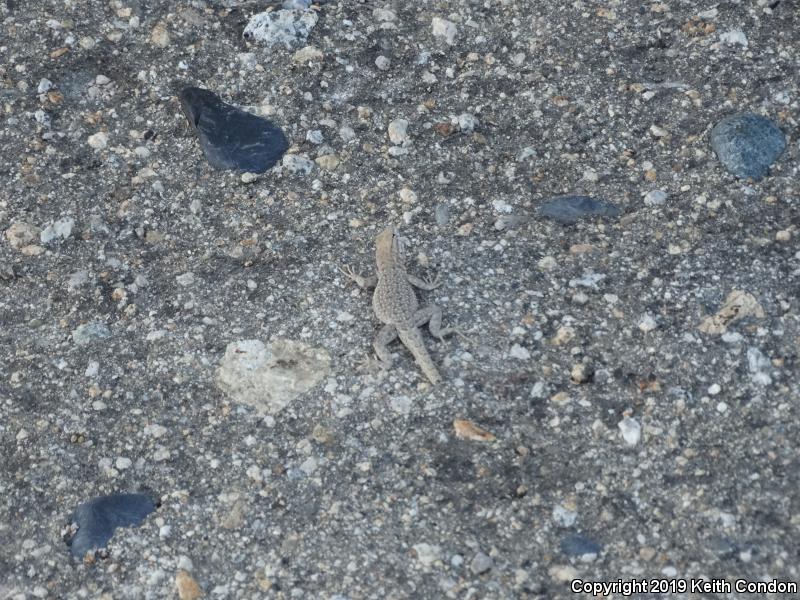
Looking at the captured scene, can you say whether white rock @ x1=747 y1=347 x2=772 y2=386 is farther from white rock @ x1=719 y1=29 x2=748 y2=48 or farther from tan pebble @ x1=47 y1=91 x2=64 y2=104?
tan pebble @ x1=47 y1=91 x2=64 y2=104

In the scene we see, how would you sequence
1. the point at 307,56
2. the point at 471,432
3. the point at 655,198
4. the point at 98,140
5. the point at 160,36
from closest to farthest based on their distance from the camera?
the point at 471,432 → the point at 655,198 → the point at 98,140 → the point at 307,56 → the point at 160,36

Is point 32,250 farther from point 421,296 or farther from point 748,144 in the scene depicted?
point 748,144

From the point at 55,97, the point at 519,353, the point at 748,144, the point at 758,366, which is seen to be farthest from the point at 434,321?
the point at 55,97

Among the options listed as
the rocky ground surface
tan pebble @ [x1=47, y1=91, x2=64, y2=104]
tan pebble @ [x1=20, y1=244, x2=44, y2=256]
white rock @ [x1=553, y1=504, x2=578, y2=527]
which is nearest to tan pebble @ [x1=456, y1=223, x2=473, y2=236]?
the rocky ground surface

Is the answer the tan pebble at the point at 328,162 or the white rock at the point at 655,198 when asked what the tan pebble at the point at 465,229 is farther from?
the white rock at the point at 655,198

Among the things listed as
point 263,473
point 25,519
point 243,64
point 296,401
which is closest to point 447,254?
point 296,401
